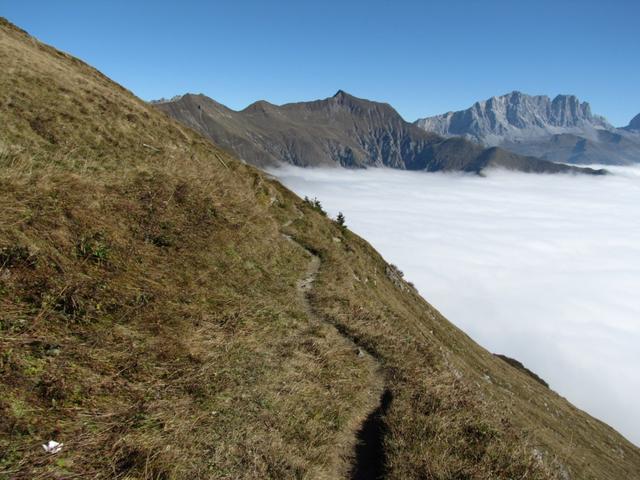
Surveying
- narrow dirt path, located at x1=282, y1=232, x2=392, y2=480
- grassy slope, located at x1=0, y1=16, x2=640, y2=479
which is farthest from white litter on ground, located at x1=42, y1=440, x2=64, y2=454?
narrow dirt path, located at x1=282, y1=232, x2=392, y2=480

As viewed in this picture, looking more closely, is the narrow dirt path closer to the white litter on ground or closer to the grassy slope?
the grassy slope

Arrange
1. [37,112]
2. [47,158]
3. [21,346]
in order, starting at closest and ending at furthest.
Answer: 1. [21,346]
2. [47,158]
3. [37,112]

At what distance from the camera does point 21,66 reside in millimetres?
19656

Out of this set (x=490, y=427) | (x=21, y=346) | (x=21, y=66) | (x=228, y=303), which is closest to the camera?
(x=21, y=346)

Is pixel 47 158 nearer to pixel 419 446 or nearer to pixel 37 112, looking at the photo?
pixel 37 112

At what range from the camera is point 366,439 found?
8.30 metres

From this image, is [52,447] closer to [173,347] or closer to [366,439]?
[173,347]

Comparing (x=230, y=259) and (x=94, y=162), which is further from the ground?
(x=94, y=162)

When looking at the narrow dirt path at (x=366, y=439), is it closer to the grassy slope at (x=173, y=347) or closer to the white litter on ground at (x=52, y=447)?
the grassy slope at (x=173, y=347)

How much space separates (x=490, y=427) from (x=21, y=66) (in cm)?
2595

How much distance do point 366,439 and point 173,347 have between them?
4.63 meters

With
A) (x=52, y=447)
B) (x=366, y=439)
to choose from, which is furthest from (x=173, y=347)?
(x=366, y=439)

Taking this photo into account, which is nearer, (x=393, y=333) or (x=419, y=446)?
(x=419, y=446)

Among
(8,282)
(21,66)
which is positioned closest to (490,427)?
(8,282)
